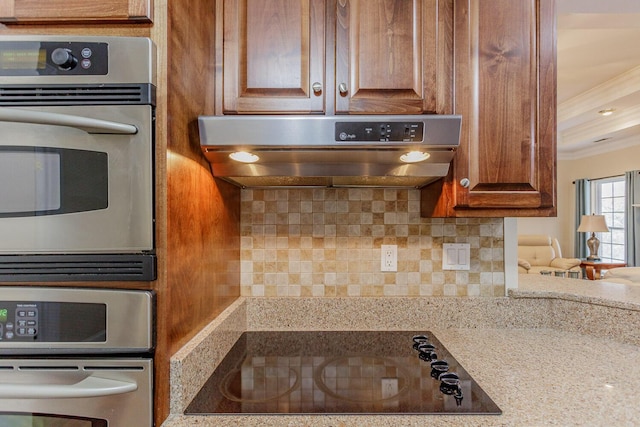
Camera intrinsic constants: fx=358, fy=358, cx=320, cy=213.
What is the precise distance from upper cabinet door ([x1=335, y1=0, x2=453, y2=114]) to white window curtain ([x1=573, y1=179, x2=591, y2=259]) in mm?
6515

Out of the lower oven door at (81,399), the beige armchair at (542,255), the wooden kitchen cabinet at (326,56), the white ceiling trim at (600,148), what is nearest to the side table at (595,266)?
the beige armchair at (542,255)

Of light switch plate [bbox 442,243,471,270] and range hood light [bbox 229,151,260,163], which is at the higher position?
range hood light [bbox 229,151,260,163]

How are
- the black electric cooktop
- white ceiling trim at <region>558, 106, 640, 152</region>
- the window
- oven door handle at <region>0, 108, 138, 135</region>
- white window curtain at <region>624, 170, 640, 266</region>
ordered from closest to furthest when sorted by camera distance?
oven door handle at <region>0, 108, 138, 135</region>
the black electric cooktop
white ceiling trim at <region>558, 106, 640, 152</region>
white window curtain at <region>624, 170, 640, 266</region>
the window

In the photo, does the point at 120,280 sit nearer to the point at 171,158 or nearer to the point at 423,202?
the point at 171,158

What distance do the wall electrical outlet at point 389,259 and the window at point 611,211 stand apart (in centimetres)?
606

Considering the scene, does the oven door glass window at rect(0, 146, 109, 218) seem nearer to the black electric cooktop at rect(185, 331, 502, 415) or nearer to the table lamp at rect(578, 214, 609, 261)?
the black electric cooktop at rect(185, 331, 502, 415)

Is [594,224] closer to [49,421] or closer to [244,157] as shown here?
[244,157]

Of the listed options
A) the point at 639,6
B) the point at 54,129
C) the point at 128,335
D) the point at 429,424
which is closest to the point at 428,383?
the point at 429,424

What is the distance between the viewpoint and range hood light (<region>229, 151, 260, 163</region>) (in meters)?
1.08

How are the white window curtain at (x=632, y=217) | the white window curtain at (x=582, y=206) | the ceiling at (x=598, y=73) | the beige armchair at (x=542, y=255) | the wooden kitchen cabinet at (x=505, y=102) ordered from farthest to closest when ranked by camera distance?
the white window curtain at (x=582, y=206), the beige armchair at (x=542, y=255), the white window curtain at (x=632, y=217), the ceiling at (x=598, y=73), the wooden kitchen cabinet at (x=505, y=102)

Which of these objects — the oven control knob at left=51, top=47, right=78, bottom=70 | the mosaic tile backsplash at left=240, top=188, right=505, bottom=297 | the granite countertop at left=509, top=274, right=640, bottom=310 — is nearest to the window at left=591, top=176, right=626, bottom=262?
the granite countertop at left=509, top=274, right=640, bottom=310

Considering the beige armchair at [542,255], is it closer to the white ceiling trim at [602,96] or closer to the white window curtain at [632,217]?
the white window curtain at [632,217]

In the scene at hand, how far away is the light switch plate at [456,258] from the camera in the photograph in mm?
1444

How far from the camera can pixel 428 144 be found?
103 centimetres
